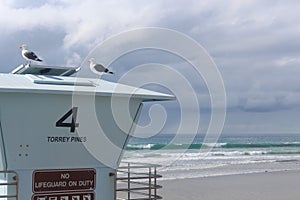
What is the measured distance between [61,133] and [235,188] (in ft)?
56.3

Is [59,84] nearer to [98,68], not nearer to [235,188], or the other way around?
[98,68]

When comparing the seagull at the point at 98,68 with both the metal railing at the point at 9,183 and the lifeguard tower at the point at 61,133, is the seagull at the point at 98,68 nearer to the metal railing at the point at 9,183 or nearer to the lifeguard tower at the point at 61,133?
the lifeguard tower at the point at 61,133

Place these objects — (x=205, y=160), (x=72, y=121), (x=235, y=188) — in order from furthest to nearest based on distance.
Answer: (x=205, y=160), (x=235, y=188), (x=72, y=121)

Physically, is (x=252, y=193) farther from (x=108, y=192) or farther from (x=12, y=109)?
(x=12, y=109)

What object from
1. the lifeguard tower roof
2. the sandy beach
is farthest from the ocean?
the lifeguard tower roof

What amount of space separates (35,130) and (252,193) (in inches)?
629

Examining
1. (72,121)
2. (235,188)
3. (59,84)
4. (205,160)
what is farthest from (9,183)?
(205,160)

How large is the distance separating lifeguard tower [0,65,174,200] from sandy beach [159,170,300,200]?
12.1m

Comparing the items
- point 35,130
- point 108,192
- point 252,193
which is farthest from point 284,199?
point 35,130

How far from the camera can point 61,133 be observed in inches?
344

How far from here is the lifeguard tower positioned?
329 inches

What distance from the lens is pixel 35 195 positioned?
8.48m

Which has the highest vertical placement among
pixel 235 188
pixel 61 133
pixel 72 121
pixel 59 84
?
pixel 59 84

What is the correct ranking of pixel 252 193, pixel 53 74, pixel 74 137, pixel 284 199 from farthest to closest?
pixel 252 193, pixel 284 199, pixel 53 74, pixel 74 137
